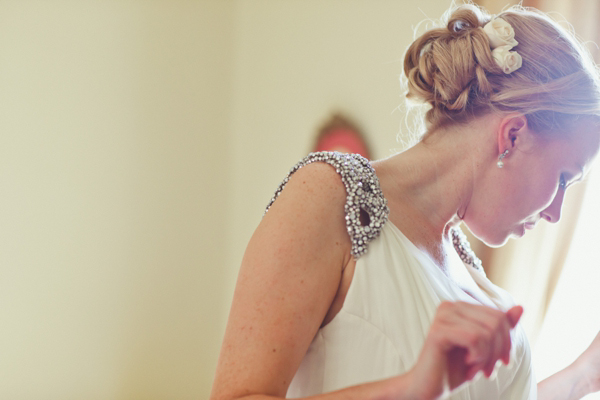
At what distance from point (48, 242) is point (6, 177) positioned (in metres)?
0.31

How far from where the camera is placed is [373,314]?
0.81 m

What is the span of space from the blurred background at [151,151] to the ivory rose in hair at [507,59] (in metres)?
1.02

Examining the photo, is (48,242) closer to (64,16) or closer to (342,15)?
(64,16)

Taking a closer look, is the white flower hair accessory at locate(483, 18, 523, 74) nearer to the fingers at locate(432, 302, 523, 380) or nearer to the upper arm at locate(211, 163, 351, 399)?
the upper arm at locate(211, 163, 351, 399)

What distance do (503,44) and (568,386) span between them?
28.9 inches

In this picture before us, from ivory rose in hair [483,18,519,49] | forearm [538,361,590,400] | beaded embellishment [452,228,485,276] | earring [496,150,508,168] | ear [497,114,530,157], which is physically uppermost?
ivory rose in hair [483,18,519,49]

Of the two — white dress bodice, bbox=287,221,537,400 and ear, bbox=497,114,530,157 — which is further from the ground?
ear, bbox=497,114,530,157

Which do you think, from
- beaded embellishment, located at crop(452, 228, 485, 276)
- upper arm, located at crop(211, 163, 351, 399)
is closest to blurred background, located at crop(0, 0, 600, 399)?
beaded embellishment, located at crop(452, 228, 485, 276)

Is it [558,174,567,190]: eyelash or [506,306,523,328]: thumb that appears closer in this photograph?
[506,306,523,328]: thumb

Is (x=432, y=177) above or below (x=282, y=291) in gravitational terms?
above

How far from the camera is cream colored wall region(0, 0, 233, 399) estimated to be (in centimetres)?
227

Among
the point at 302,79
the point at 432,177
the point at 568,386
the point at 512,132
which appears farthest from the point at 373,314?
the point at 302,79

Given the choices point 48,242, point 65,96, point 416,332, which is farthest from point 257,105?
point 416,332

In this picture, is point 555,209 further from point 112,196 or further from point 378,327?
point 112,196
